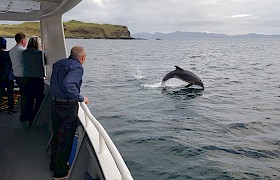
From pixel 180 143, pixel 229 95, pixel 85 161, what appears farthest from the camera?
pixel 229 95

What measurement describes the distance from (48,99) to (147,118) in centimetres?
761

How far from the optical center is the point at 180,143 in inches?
425

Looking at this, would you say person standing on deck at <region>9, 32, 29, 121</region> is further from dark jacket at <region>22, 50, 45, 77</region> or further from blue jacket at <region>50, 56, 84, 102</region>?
blue jacket at <region>50, 56, 84, 102</region>

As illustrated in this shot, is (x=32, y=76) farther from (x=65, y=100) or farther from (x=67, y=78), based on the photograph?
(x=67, y=78)

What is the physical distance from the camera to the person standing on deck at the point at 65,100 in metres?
4.81

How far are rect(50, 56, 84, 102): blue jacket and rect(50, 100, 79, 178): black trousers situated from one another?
20 centimetres

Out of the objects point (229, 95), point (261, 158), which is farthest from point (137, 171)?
point (229, 95)

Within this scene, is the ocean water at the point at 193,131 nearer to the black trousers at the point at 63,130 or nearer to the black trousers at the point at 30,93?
the black trousers at the point at 30,93

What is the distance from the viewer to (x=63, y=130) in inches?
201

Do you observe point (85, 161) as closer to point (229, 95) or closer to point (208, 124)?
point (208, 124)

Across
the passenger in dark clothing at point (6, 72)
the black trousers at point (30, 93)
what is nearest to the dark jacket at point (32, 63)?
the black trousers at point (30, 93)

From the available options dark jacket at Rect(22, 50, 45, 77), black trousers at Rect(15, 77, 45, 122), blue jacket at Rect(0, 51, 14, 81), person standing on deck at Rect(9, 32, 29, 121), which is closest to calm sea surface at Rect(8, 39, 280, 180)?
black trousers at Rect(15, 77, 45, 122)

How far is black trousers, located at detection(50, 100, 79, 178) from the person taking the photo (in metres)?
5.06

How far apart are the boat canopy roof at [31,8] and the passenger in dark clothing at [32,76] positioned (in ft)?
2.60
